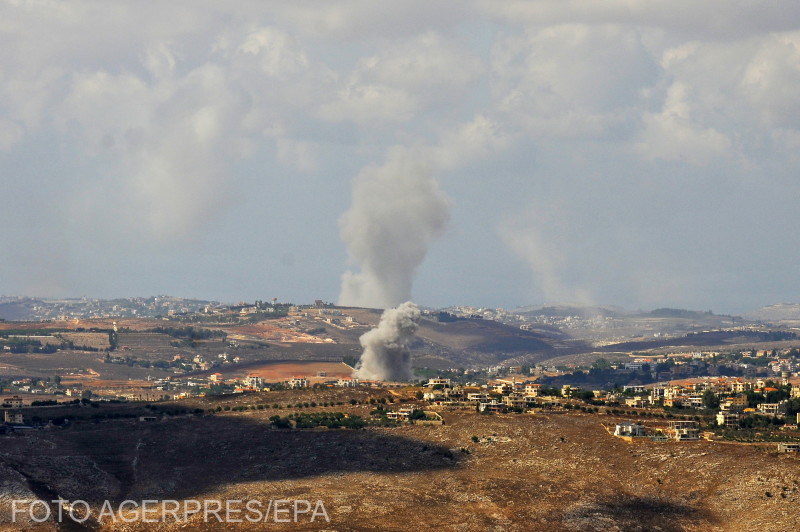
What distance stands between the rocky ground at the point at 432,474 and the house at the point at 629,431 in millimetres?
2405

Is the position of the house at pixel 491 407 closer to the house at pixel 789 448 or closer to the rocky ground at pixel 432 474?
the rocky ground at pixel 432 474

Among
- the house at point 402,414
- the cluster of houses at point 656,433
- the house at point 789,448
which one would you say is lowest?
the house at point 789,448

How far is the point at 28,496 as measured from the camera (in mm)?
139250

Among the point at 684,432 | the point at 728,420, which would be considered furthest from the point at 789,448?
the point at 728,420

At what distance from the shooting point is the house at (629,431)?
166250 millimetres

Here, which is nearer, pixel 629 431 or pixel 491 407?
pixel 629 431

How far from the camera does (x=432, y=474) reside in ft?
497

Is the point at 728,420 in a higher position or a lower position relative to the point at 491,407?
lower

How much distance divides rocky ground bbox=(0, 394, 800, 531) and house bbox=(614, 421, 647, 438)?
A: 2405mm

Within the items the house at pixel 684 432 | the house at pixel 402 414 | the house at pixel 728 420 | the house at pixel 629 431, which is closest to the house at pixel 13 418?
the house at pixel 402 414

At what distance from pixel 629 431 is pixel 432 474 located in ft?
91.7

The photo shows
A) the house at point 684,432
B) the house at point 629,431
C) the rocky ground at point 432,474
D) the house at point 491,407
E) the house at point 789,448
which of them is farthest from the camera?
the house at point 491,407

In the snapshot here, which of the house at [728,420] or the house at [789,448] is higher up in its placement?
the house at [728,420]

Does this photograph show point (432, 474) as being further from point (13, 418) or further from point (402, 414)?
point (13, 418)
